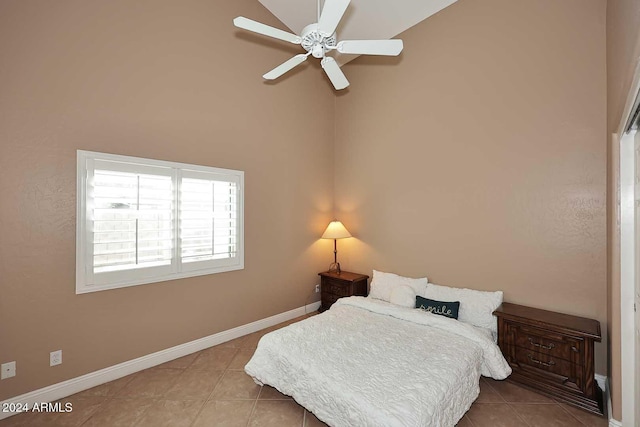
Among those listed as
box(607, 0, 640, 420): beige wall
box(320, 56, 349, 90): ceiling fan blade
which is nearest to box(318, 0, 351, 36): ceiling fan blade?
box(320, 56, 349, 90): ceiling fan blade

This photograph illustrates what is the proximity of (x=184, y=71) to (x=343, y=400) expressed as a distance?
11.4 feet

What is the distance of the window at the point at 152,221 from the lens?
254cm

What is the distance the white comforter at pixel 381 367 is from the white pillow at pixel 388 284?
520mm

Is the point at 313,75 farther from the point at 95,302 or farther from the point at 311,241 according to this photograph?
the point at 95,302

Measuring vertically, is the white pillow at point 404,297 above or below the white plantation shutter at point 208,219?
below

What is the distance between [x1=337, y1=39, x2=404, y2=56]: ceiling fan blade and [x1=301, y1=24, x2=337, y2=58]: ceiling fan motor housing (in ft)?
0.28

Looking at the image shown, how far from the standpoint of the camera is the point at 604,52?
2.47 m

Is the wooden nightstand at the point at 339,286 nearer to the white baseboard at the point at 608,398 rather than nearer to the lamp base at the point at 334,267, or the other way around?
the lamp base at the point at 334,267

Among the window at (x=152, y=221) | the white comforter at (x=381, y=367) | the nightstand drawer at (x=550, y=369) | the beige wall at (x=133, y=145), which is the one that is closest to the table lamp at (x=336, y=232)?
the beige wall at (x=133, y=145)

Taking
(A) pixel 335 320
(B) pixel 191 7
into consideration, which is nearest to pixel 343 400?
(A) pixel 335 320

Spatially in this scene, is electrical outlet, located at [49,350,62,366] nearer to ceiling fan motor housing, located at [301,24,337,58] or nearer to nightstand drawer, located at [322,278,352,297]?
nightstand drawer, located at [322,278,352,297]

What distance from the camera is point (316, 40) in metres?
2.09

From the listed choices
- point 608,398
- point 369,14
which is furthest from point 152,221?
point 608,398

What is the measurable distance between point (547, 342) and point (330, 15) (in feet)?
10.3
